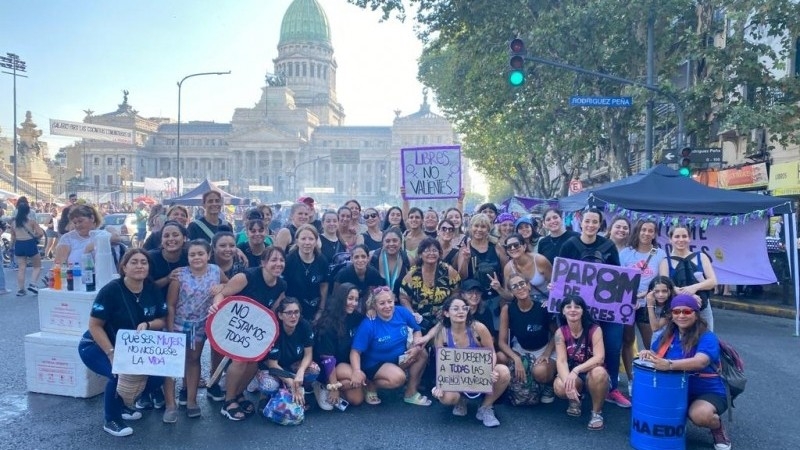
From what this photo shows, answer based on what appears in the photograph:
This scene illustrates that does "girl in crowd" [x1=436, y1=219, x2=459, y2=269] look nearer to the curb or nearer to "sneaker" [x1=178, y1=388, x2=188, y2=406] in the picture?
"sneaker" [x1=178, y1=388, x2=188, y2=406]

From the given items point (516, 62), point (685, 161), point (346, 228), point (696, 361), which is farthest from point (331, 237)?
point (685, 161)

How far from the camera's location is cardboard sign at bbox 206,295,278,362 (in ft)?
15.9

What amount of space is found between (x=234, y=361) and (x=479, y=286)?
2.35 metres

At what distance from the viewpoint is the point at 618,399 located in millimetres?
5316

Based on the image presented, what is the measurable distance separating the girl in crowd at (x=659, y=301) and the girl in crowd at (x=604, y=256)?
0.32 m

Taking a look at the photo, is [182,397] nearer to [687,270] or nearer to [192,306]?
[192,306]

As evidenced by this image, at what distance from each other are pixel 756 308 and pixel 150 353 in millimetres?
10541

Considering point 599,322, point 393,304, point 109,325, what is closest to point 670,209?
point 599,322

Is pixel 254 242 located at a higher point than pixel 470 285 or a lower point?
higher

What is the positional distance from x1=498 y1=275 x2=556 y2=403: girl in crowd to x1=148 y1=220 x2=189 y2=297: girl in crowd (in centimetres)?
304

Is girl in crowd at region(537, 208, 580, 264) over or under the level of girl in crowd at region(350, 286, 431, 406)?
over

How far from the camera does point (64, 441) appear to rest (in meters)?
4.44

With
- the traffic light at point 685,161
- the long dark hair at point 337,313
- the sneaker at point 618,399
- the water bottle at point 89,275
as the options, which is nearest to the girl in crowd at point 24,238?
the water bottle at point 89,275

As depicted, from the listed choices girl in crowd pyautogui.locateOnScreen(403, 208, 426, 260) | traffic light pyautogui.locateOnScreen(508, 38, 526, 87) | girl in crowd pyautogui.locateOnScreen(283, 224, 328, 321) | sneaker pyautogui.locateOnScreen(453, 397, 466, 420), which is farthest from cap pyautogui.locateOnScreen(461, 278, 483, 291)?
traffic light pyautogui.locateOnScreen(508, 38, 526, 87)
